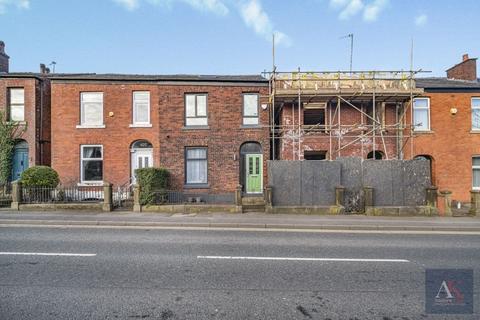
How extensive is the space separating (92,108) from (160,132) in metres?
4.66

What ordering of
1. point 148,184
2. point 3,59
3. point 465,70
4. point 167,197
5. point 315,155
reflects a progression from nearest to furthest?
point 148,184, point 167,197, point 315,155, point 465,70, point 3,59

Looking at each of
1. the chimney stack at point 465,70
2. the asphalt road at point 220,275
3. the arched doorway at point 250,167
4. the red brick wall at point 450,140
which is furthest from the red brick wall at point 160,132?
the chimney stack at point 465,70

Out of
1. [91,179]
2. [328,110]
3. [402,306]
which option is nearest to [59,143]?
[91,179]

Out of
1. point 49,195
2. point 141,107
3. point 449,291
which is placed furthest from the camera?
point 141,107

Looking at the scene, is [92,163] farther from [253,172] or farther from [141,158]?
[253,172]

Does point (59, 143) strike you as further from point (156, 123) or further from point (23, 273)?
point (23, 273)

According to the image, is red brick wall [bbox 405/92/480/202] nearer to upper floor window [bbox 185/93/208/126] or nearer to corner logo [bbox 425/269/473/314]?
upper floor window [bbox 185/93/208/126]

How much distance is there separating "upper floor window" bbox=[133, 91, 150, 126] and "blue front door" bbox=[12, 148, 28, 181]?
23.0ft

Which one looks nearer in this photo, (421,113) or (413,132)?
(413,132)

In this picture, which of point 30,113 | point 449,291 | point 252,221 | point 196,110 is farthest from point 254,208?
point 30,113

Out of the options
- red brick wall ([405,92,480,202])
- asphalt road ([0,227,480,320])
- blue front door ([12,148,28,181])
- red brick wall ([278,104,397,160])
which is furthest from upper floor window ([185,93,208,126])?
red brick wall ([405,92,480,202])

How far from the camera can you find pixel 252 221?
10.9 m

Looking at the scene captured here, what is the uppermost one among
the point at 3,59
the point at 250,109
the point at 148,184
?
the point at 3,59

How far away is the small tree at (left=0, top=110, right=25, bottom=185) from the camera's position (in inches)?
685
